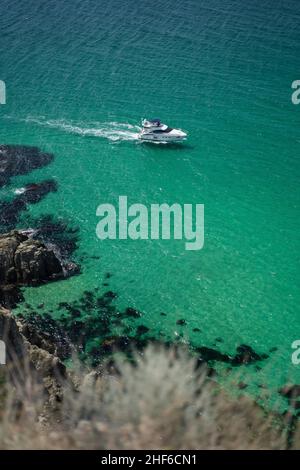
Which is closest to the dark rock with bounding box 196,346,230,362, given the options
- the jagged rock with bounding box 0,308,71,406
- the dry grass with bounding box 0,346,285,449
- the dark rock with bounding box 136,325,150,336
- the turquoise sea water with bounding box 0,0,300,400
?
the turquoise sea water with bounding box 0,0,300,400

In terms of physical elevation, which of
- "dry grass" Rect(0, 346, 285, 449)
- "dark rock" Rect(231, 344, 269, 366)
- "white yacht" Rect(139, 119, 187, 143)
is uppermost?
"white yacht" Rect(139, 119, 187, 143)

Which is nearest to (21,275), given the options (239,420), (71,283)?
(71,283)

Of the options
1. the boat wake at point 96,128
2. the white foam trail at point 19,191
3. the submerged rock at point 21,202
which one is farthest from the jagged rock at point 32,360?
the boat wake at point 96,128

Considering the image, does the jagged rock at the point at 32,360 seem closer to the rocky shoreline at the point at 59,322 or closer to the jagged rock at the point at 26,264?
the rocky shoreline at the point at 59,322

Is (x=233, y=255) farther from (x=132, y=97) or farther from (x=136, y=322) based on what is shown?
(x=132, y=97)

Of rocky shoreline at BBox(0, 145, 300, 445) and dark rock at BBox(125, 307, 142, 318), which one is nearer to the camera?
rocky shoreline at BBox(0, 145, 300, 445)

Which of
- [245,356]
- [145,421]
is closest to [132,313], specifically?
[245,356]

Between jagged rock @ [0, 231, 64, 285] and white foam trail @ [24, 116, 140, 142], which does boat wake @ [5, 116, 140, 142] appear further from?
jagged rock @ [0, 231, 64, 285]

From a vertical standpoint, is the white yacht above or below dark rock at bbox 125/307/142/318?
above
